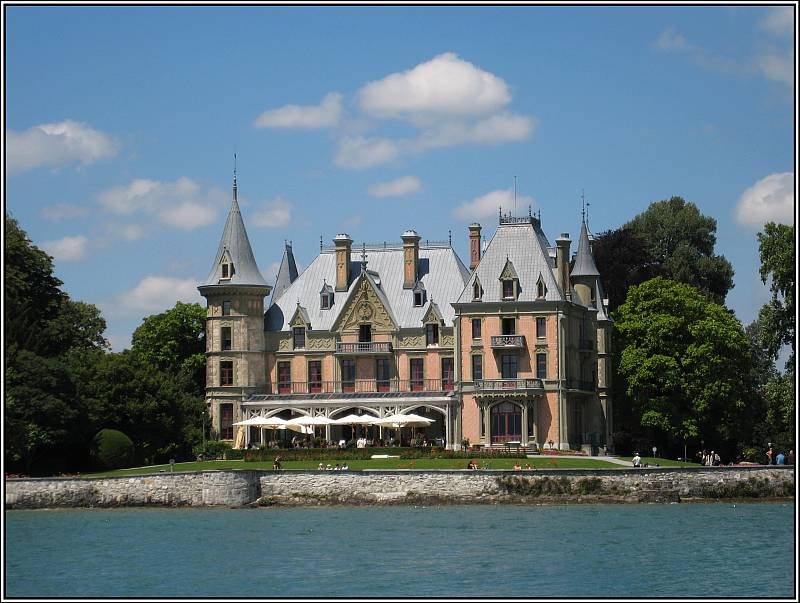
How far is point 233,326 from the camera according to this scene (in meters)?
74.8

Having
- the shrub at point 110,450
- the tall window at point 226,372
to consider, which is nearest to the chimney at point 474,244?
the tall window at point 226,372

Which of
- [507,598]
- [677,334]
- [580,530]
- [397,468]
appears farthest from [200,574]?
[677,334]

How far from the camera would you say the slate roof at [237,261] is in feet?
245

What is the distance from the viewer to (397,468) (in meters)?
59.0

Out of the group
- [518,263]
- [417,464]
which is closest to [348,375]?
[518,263]

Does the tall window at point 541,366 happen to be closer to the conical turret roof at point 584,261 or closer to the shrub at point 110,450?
the conical turret roof at point 584,261

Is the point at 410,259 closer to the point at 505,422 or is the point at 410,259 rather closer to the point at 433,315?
the point at 433,315

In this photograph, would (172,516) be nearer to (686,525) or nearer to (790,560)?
(686,525)

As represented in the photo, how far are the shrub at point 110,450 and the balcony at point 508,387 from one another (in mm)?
15632

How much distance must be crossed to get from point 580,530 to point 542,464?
41.1 ft

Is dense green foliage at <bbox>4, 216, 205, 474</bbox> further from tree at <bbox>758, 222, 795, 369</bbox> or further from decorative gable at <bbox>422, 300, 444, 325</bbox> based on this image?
tree at <bbox>758, 222, 795, 369</bbox>

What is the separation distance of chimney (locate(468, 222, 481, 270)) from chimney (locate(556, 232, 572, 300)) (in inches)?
219

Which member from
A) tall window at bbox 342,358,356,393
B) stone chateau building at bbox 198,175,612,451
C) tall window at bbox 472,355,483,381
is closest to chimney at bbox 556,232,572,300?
stone chateau building at bbox 198,175,612,451

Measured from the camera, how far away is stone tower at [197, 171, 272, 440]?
74.2m
